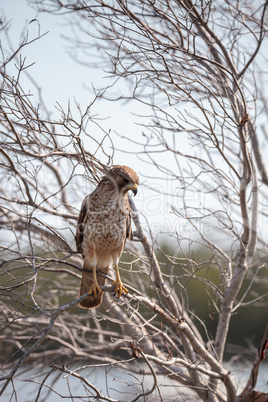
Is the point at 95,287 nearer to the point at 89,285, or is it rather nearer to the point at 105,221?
the point at 89,285

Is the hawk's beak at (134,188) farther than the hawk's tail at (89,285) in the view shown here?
No

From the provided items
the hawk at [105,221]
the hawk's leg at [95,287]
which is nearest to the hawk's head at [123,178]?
the hawk at [105,221]

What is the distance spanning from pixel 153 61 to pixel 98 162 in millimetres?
925

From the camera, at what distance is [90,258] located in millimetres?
3912

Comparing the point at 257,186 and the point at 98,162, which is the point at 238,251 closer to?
the point at 257,186

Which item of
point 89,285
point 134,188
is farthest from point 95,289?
point 134,188

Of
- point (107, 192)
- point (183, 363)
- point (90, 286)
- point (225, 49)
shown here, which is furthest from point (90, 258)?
point (225, 49)

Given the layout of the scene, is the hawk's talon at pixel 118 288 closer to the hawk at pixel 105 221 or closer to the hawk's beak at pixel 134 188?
the hawk at pixel 105 221

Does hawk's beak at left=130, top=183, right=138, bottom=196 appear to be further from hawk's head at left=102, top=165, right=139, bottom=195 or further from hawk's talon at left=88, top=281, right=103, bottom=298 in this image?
hawk's talon at left=88, top=281, right=103, bottom=298

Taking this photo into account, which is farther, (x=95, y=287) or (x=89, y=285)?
(x=89, y=285)

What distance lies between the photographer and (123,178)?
12.3 feet

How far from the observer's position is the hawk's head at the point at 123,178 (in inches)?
147

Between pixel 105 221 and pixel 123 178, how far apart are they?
1.28 ft

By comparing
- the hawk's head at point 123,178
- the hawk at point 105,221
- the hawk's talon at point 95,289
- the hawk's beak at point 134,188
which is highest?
the hawk's head at point 123,178
